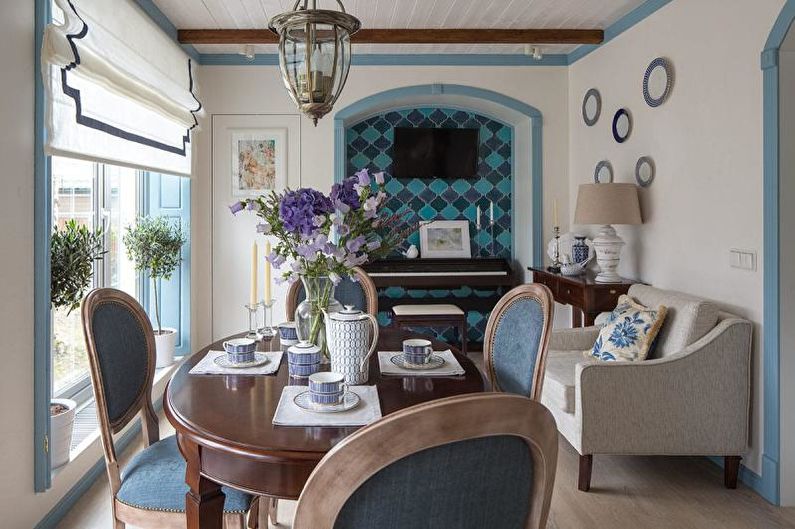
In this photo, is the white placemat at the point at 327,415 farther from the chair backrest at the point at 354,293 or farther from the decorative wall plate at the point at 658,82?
the decorative wall plate at the point at 658,82

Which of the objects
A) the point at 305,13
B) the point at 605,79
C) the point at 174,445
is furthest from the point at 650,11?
the point at 174,445

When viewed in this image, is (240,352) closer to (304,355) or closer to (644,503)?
Result: (304,355)

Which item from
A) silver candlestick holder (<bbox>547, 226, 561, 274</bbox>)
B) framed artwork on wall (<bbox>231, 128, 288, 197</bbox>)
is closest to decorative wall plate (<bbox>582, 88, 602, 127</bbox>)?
silver candlestick holder (<bbox>547, 226, 561, 274</bbox>)

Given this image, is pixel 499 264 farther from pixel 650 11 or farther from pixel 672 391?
pixel 672 391

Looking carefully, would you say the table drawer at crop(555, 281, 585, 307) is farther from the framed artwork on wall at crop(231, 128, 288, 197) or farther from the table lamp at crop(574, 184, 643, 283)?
the framed artwork on wall at crop(231, 128, 288, 197)

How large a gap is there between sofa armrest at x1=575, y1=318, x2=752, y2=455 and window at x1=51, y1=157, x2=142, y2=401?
2446 mm

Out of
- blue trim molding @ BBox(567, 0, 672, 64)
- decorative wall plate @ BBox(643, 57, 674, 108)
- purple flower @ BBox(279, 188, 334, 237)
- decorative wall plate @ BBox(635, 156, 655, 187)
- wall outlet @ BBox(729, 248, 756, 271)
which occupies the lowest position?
wall outlet @ BBox(729, 248, 756, 271)

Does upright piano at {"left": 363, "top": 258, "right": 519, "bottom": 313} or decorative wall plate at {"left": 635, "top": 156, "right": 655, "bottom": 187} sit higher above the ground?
decorative wall plate at {"left": 635, "top": 156, "right": 655, "bottom": 187}

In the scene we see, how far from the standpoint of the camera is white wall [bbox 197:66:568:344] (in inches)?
203

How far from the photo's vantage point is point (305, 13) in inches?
71.7
